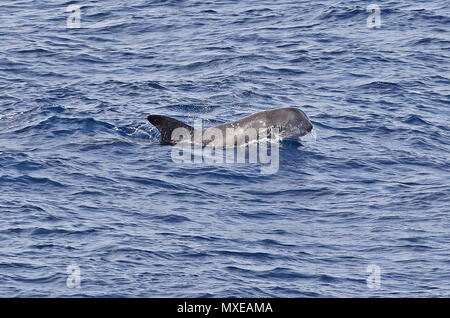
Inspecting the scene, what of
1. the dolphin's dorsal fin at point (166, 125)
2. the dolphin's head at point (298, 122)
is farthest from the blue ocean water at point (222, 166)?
the dolphin's dorsal fin at point (166, 125)

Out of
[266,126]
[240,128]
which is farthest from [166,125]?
[266,126]

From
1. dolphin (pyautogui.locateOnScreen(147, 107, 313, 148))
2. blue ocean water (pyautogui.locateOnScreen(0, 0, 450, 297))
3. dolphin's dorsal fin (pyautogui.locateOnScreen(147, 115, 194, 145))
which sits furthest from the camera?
dolphin (pyautogui.locateOnScreen(147, 107, 313, 148))

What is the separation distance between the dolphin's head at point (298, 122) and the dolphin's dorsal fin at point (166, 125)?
8.06 feet

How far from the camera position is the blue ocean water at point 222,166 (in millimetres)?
18844

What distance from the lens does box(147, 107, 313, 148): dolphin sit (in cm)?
2664

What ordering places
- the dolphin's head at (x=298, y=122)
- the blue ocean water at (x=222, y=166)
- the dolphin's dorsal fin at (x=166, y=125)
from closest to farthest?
1. the blue ocean water at (x=222, y=166)
2. the dolphin's dorsal fin at (x=166, y=125)
3. the dolphin's head at (x=298, y=122)

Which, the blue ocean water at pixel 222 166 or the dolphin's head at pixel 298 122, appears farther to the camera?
the dolphin's head at pixel 298 122

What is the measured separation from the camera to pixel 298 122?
89.7 ft

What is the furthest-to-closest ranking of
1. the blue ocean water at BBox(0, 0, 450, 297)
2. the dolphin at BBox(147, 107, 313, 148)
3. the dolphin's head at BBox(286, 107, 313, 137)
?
the dolphin's head at BBox(286, 107, 313, 137) → the dolphin at BBox(147, 107, 313, 148) → the blue ocean water at BBox(0, 0, 450, 297)

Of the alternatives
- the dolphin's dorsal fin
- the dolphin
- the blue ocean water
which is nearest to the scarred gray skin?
the dolphin

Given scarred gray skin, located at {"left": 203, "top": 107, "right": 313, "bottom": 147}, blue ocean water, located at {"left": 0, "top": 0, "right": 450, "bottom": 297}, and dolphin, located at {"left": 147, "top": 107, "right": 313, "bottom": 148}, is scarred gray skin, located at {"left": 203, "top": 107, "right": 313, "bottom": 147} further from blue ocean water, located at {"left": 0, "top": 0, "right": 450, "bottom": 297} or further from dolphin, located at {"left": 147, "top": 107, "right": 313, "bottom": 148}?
blue ocean water, located at {"left": 0, "top": 0, "right": 450, "bottom": 297}

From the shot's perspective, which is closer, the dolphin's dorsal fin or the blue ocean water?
the blue ocean water

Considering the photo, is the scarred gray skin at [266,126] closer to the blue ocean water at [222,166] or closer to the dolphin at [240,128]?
the dolphin at [240,128]

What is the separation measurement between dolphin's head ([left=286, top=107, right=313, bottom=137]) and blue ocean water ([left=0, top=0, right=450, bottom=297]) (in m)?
0.26
